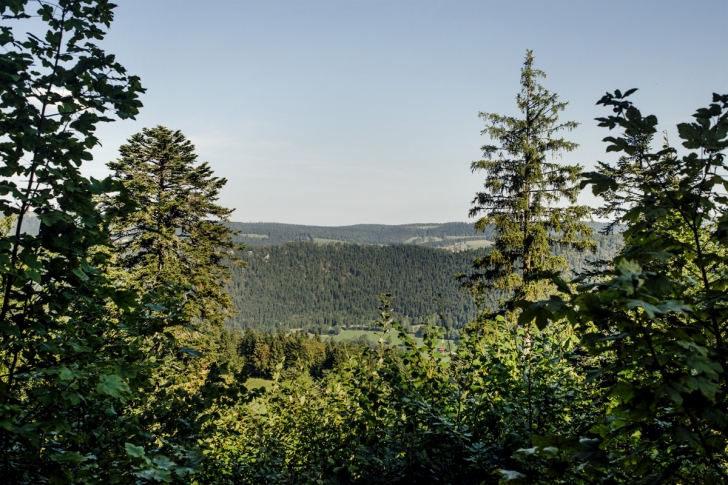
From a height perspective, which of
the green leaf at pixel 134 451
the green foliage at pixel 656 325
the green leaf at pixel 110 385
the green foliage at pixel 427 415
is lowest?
the green foliage at pixel 427 415

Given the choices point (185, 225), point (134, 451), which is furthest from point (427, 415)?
point (185, 225)

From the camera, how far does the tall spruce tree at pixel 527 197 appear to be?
15.4 m

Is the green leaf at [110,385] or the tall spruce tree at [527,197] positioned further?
the tall spruce tree at [527,197]

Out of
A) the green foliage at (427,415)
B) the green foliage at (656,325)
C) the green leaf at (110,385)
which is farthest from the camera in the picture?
the green foliage at (427,415)

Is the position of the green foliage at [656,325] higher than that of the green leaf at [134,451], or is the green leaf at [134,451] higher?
the green foliage at [656,325]

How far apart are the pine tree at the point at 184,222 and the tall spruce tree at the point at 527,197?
11.4 metres

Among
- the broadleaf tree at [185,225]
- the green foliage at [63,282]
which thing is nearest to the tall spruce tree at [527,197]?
the broadleaf tree at [185,225]

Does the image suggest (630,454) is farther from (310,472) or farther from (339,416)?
(339,416)

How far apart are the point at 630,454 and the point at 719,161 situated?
1.02 meters

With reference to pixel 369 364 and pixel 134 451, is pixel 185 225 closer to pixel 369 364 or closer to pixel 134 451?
pixel 369 364

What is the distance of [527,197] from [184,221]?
1463 centimetres

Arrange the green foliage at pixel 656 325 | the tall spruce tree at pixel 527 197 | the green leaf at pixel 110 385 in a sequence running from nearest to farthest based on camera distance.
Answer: the green foliage at pixel 656 325
the green leaf at pixel 110 385
the tall spruce tree at pixel 527 197

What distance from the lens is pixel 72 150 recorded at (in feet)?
6.64

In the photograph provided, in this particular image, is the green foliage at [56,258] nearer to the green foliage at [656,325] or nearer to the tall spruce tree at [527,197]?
the green foliage at [656,325]
